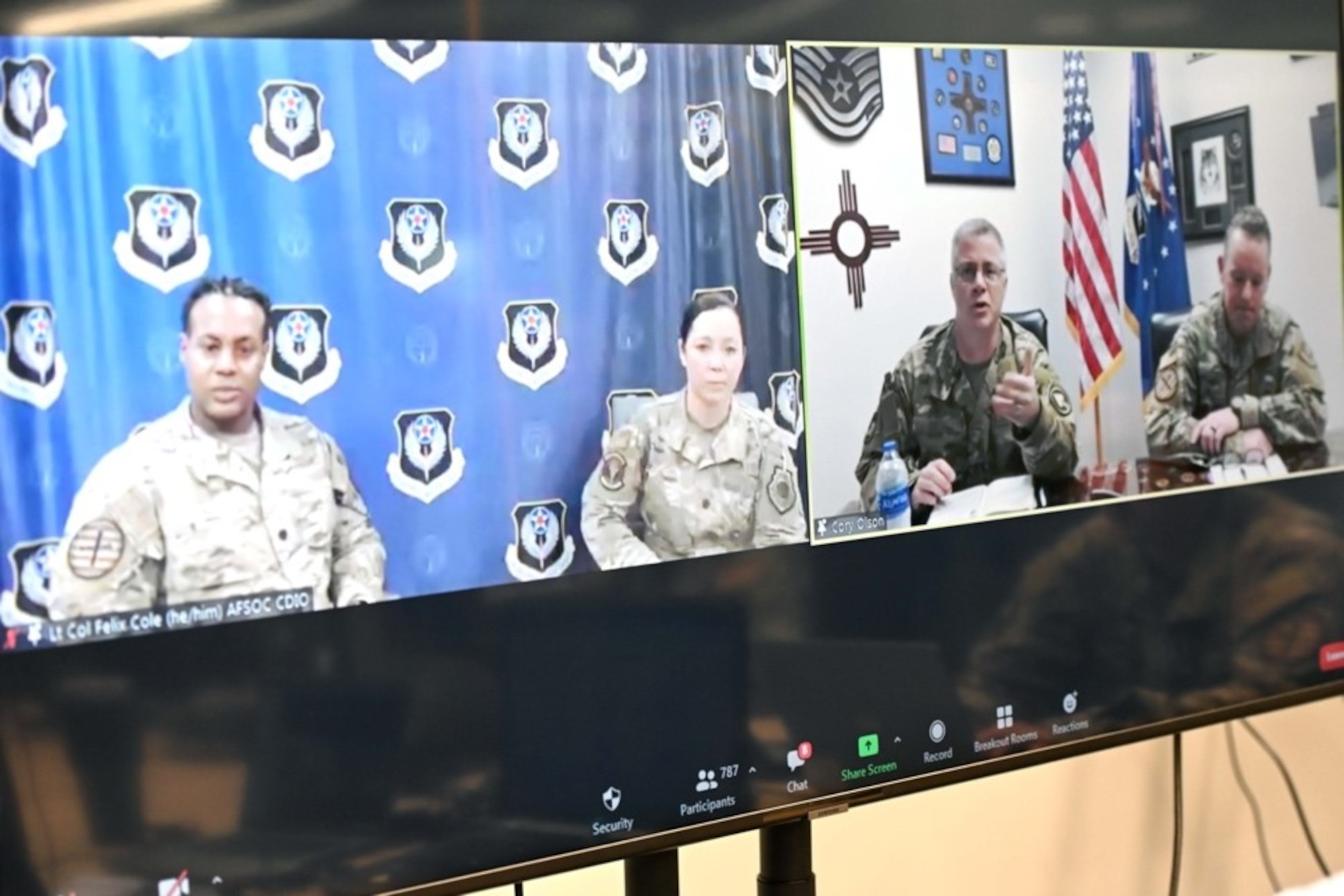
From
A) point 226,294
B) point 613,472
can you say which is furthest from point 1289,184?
point 226,294

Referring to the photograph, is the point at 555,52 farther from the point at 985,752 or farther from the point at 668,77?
the point at 985,752

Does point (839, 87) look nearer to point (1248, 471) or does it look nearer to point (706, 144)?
point (706, 144)

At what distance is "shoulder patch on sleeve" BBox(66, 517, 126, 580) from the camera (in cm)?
85

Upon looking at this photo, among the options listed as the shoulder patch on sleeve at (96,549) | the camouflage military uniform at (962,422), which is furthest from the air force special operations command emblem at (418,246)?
the camouflage military uniform at (962,422)

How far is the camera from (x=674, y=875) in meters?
1.10

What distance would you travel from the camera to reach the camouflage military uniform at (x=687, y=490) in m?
1.03

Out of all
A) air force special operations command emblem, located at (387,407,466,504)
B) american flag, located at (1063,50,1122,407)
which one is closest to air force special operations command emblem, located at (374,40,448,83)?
air force special operations command emblem, located at (387,407,466,504)

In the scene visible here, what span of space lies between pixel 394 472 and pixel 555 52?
308 mm

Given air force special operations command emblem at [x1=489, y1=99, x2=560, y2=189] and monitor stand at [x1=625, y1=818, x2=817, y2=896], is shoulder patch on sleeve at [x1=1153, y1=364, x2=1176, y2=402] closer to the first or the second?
monitor stand at [x1=625, y1=818, x2=817, y2=896]

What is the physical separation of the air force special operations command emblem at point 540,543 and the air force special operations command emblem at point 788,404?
0.19 m

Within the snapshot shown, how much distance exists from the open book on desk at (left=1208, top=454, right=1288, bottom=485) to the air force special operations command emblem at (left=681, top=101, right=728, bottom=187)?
0.56m

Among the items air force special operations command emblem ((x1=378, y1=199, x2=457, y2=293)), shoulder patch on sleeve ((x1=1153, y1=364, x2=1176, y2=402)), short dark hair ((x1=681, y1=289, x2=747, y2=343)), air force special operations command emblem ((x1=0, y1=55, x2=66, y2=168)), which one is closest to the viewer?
air force special operations command emblem ((x1=0, y1=55, x2=66, y2=168))

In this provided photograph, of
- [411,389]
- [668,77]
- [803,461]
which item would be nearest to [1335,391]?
[803,461]

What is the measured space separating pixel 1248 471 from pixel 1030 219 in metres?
0.34
